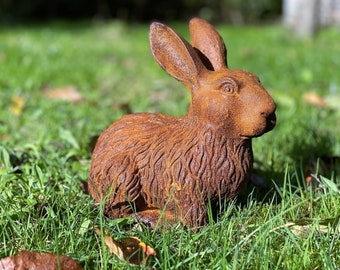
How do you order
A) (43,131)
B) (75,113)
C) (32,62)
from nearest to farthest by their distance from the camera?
(43,131) < (75,113) < (32,62)

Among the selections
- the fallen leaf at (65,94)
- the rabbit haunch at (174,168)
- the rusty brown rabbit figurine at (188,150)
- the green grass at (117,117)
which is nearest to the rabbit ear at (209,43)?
the rusty brown rabbit figurine at (188,150)

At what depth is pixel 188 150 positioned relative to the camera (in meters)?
2.36

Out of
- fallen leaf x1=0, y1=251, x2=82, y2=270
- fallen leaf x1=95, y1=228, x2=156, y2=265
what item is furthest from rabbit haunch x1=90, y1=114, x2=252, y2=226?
fallen leaf x1=0, y1=251, x2=82, y2=270

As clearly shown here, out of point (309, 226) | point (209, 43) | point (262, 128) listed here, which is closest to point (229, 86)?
point (262, 128)

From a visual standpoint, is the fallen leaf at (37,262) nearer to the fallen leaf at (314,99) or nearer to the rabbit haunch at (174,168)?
the rabbit haunch at (174,168)

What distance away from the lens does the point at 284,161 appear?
3383mm

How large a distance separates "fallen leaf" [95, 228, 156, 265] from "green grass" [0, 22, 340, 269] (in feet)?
0.11

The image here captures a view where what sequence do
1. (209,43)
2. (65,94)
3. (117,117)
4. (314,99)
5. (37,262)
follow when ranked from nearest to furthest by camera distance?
(37,262)
(209,43)
(117,117)
(314,99)
(65,94)

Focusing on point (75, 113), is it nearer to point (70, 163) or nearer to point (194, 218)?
point (70, 163)

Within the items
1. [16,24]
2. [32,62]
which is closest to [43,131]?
[32,62]

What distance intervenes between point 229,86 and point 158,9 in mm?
14160

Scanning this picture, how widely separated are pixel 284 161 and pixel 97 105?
7.29 ft

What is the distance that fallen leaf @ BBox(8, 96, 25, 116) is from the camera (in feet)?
15.2

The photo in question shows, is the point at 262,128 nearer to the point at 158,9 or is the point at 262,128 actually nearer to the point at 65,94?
the point at 65,94
